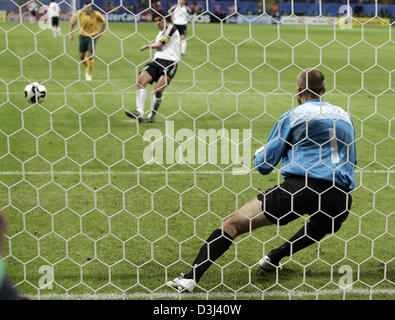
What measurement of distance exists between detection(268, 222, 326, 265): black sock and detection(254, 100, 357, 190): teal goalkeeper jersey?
39 cm

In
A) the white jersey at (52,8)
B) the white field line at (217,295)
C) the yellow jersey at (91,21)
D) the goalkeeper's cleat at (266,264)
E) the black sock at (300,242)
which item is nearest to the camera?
the white field line at (217,295)

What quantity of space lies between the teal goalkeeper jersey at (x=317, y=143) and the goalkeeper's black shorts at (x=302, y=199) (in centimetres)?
5

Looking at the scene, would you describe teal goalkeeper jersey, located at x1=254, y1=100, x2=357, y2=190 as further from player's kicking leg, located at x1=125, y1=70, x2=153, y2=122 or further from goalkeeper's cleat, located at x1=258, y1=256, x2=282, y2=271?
player's kicking leg, located at x1=125, y1=70, x2=153, y2=122

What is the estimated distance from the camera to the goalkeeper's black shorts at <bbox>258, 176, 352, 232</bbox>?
343 centimetres

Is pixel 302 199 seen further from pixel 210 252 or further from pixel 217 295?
pixel 217 295

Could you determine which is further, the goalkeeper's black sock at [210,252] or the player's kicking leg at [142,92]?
the player's kicking leg at [142,92]

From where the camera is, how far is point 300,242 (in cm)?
372

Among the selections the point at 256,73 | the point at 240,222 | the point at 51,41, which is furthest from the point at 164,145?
the point at 51,41

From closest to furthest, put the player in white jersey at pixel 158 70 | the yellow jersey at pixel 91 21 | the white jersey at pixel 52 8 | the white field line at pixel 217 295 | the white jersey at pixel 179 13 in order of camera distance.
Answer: the white field line at pixel 217 295 < the white jersey at pixel 179 13 < the white jersey at pixel 52 8 < the player in white jersey at pixel 158 70 < the yellow jersey at pixel 91 21

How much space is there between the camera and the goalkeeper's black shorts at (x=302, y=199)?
135 inches

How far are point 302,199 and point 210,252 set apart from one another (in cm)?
66

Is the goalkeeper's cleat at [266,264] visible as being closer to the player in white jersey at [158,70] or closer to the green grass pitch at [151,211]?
the green grass pitch at [151,211]

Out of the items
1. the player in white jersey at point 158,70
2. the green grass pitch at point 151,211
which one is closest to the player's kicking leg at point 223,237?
the green grass pitch at point 151,211
